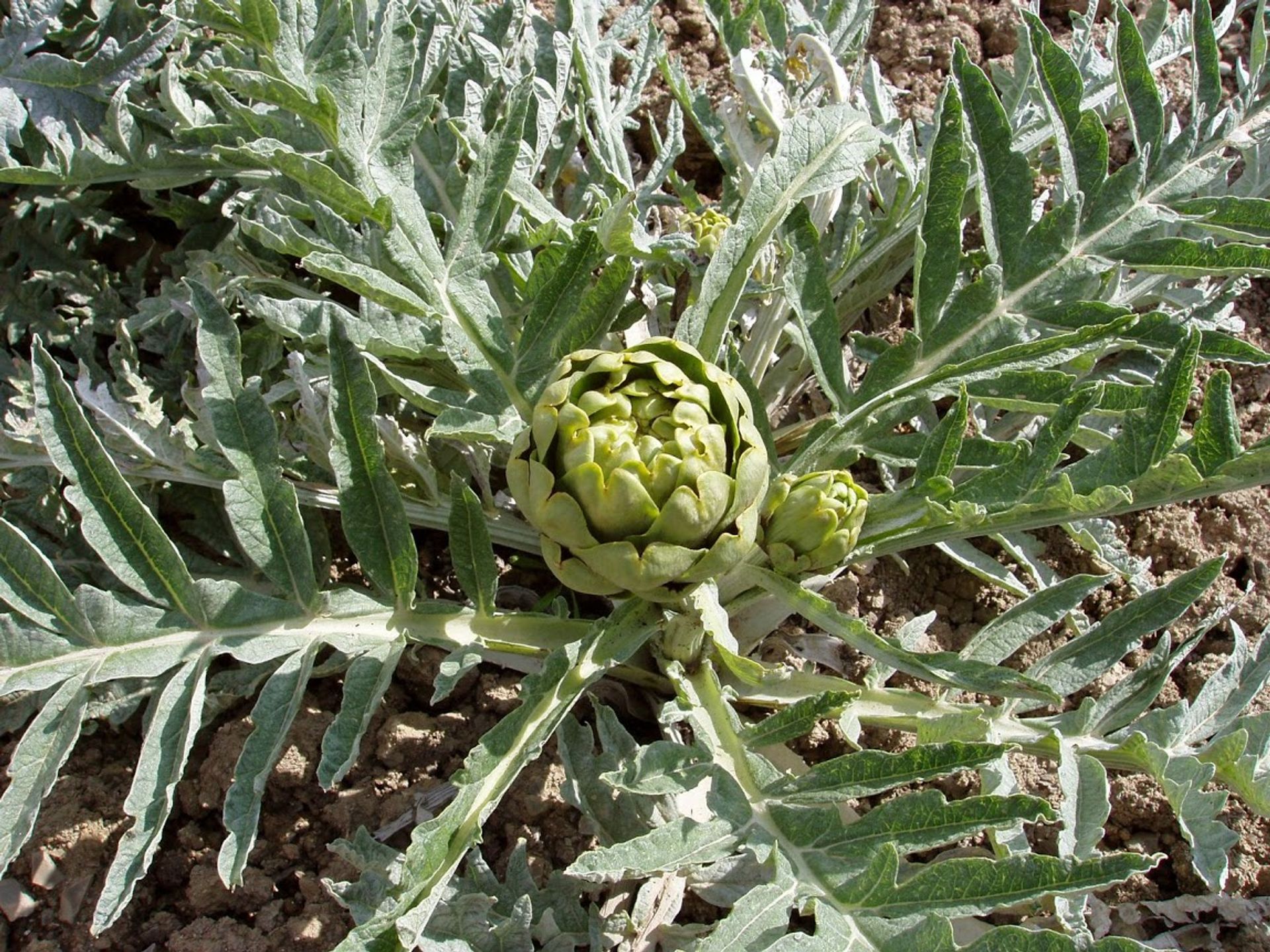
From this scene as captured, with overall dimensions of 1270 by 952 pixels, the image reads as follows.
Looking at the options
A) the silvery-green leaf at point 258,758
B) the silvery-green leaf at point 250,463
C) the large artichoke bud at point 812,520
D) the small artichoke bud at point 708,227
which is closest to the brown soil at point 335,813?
the silvery-green leaf at point 258,758

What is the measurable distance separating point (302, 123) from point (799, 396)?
1260mm

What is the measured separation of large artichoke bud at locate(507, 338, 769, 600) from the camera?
62.2 inches

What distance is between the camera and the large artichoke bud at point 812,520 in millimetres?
1736

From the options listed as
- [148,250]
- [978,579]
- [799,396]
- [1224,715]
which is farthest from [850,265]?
[148,250]

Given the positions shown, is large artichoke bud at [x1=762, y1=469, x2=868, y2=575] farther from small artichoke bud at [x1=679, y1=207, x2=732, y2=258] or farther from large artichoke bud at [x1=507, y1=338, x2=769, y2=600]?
small artichoke bud at [x1=679, y1=207, x2=732, y2=258]

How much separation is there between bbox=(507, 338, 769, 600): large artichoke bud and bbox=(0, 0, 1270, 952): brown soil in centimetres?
73

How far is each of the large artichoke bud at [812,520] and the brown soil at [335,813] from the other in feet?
2.19

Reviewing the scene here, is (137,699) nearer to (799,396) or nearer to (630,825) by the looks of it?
(630,825)

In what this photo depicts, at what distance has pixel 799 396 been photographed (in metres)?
2.72

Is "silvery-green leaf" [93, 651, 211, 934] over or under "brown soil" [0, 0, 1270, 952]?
over

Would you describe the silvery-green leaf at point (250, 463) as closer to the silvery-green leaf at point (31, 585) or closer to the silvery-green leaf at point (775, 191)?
the silvery-green leaf at point (31, 585)

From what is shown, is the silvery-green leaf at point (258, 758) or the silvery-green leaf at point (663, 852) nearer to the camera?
the silvery-green leaf at point (663, 852)

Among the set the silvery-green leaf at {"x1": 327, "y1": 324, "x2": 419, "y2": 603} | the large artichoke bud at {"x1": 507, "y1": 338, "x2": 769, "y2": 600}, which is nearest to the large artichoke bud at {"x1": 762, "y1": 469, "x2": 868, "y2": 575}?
the large artichoke bud at {"x1": 507, "y1": 338, "x2": 769, "y2": 600}

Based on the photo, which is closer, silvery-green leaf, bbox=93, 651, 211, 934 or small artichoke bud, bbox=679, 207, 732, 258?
silvery-green leaf, bbox=93, 651, 211, 934
